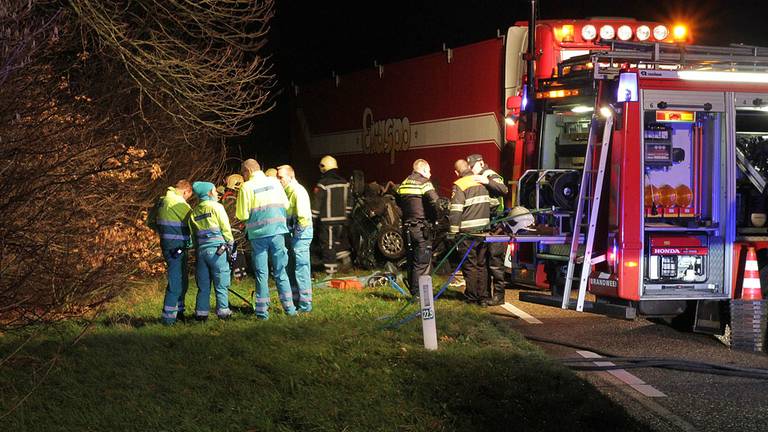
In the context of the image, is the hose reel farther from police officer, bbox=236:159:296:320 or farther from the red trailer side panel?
the red trailer side panel

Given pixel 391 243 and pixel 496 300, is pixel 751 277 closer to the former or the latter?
pixel 496 300

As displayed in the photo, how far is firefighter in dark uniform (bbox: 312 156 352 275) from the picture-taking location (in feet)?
44.9

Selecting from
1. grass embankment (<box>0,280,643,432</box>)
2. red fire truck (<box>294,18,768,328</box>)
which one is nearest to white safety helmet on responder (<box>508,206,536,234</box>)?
red fire truck (<box>294,18,768,328</box>)

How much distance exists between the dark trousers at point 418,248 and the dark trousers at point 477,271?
0.54 m

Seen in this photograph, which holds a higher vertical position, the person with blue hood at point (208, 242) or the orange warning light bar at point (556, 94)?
the orange warning light bar at point (556, 94)

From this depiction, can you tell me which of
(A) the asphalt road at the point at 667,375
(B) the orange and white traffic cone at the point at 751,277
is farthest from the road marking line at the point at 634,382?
(B) the orange and white traffic cone at the point at 751,277

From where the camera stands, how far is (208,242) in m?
9.53

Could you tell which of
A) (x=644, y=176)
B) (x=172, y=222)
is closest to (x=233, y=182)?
(x=172, y=222)

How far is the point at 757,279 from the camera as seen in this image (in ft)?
29.5

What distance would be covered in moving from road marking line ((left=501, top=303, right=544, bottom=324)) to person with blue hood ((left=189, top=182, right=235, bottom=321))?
11.3 feet

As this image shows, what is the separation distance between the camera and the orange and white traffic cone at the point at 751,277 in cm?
895

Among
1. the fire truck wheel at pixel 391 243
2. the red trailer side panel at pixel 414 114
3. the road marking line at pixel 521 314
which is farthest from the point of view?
the fire truck wheel at pixel 391 243

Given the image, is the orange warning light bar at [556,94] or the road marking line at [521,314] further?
the road marking line at [521,314]

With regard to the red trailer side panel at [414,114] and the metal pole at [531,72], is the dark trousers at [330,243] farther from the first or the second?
the metal pole at [531,72]
